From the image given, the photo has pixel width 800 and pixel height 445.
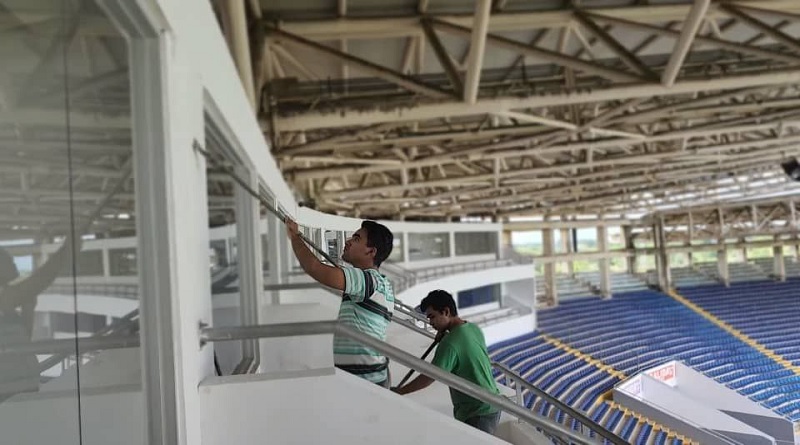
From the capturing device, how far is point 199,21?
241 cm

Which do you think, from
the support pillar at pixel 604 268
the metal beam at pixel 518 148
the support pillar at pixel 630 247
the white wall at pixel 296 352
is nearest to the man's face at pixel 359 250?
the white wall at pixel 296 352

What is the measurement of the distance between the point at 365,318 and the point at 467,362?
1.75 feet

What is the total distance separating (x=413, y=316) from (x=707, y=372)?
69.0 ft

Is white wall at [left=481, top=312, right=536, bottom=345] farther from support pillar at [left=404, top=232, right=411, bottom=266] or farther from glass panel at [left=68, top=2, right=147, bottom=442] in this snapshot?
glass panel at [left=68, top=2, right=147, bottom=442]

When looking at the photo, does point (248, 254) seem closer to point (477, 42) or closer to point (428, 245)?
point (477, 42)

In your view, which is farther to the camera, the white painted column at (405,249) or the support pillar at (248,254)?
the white painted column at (405,249)

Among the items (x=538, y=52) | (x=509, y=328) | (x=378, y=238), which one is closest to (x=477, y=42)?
(x=538, y=52)

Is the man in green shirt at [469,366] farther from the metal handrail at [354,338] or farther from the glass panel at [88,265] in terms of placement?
the glass panel at [88,265]

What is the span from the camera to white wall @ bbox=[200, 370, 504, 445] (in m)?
2.10

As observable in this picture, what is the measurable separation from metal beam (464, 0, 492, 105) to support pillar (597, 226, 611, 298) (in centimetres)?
2684

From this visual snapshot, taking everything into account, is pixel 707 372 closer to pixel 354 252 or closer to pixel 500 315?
pixel 500 315

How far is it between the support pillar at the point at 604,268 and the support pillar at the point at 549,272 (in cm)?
273

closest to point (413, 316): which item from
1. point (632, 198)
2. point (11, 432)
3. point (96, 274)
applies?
point (96, 274)

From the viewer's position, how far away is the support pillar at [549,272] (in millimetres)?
29484
